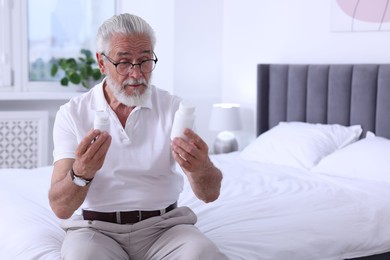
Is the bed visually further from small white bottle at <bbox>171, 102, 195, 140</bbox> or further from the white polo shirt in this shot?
small white bottle at <bbox>171, 102, 195, 140</bbox>

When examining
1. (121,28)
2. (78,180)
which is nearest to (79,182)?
(78,180)

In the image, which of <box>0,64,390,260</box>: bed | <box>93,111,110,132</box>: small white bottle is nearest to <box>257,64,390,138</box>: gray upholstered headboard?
<box>0,64,390,260</box>: bed

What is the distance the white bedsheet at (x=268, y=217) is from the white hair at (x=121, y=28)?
658mm

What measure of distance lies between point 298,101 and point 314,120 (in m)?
0.17

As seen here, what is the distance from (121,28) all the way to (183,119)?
41cm

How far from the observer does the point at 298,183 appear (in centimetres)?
299

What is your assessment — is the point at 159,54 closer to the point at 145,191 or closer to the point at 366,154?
the point at 366,154

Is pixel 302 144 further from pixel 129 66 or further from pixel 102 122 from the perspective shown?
pixel 102 122

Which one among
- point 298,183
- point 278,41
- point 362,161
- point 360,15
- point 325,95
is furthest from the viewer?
point 278,41

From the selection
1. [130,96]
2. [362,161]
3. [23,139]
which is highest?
[130,96]

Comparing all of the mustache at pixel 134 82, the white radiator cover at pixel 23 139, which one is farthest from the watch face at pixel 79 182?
the white radiator cover at pixel 23 139

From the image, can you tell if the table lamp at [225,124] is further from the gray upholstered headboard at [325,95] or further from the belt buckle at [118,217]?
the belt buckle at [118,217]

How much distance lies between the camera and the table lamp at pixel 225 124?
422cm

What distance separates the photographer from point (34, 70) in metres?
4.65
